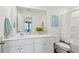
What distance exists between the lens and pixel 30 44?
160 centimetres

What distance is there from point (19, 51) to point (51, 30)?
1.69 feet

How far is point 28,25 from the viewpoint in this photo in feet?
5.13

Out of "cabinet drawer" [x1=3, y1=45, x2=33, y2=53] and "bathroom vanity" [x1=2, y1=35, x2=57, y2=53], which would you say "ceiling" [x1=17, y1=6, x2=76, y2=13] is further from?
"cabinet drawer" [x1=3, y1=45, x2=33, y2=53]

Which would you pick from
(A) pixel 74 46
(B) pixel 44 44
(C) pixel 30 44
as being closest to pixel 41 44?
A: (B) pixel 44 44

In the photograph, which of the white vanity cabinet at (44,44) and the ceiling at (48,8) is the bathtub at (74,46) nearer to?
the white vanity cabinet at (44,44)

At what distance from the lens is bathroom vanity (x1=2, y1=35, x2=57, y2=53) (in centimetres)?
152

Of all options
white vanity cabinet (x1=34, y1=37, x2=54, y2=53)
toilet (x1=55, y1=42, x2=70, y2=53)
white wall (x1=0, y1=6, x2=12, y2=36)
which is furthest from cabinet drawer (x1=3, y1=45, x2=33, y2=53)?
toilet (x1=55, y1=42, x2=70, y2=53)

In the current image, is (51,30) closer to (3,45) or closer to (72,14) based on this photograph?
(72,14)

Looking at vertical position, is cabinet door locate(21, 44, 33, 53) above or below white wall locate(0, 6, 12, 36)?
below

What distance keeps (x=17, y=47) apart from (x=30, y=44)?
7.1 inches

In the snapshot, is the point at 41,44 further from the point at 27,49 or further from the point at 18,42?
the point at 18,42

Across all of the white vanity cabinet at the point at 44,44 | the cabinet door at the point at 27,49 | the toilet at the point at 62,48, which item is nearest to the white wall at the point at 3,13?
the cabinet door at the point at 27,49

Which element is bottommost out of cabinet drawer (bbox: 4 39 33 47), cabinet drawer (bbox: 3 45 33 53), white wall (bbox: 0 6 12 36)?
cabinet drawer (bbox: 3 45 33 53)
